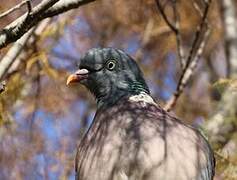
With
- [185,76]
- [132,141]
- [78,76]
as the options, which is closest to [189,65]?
[185,76]

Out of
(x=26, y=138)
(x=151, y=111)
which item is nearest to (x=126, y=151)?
(x=151, y=111)

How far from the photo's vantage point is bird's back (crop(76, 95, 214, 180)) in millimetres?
3865

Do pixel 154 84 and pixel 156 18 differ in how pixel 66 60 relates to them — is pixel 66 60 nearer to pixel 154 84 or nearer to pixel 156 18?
pixel 156 18

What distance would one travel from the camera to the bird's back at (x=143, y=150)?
3.87 metres

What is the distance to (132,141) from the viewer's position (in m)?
3.97

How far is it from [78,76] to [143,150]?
3.01 feet

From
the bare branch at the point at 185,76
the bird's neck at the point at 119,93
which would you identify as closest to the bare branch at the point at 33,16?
the bird's neck at the point at 119,93

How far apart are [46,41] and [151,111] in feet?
8.80

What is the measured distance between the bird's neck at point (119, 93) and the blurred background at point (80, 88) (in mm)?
506

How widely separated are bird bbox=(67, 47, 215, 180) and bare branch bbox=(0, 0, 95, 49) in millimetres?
915

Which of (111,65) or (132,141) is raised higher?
(111,65)

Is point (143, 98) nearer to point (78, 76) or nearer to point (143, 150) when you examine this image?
point (78, 76)

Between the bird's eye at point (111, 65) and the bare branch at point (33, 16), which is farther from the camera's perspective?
the bird's eye at point (111, 65)

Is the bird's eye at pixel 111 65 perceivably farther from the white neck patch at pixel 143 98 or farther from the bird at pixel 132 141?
the white neck patch at pixel 143 98
